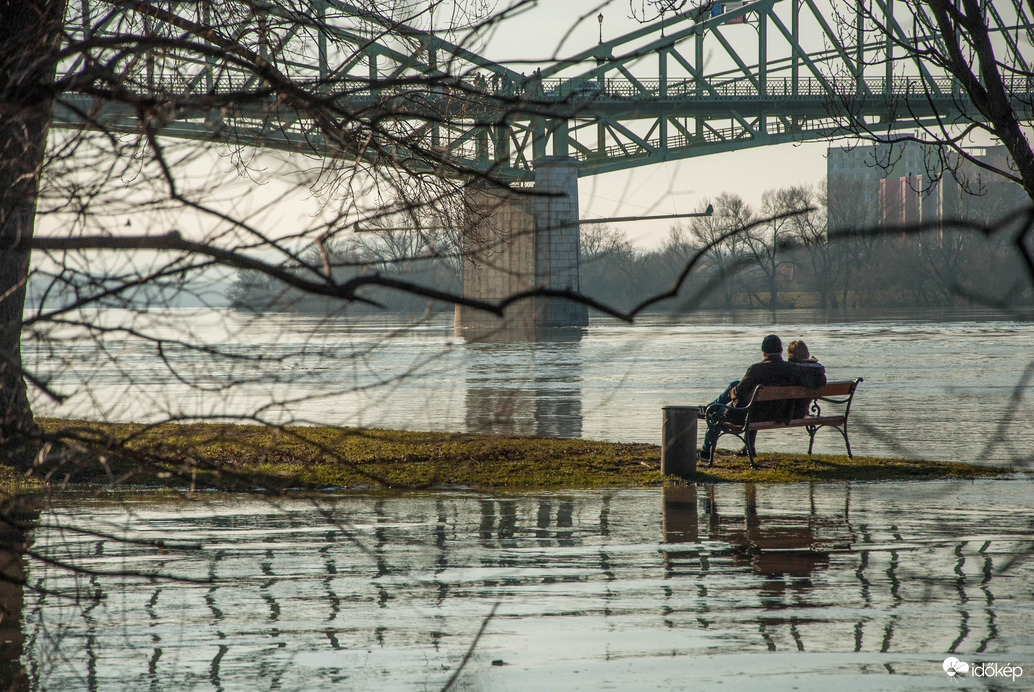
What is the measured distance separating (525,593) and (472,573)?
50 centimetres

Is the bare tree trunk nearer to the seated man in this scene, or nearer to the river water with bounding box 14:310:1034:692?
the river water with bounding box 14:310:1034:692

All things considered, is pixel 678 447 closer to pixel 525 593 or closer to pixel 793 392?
pixel 793 392

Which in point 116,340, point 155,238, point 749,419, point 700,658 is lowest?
point 700,658

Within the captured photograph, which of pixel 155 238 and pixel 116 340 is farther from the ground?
pixel 155 238

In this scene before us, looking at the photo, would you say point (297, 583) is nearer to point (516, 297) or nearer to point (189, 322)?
point (189, 322)

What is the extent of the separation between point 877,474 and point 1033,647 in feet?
14.5

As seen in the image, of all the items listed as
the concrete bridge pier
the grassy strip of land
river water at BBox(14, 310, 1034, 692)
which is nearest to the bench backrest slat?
the grassy strip of land

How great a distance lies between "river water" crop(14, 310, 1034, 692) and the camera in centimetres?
315

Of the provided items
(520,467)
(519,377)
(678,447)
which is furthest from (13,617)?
(519,377)

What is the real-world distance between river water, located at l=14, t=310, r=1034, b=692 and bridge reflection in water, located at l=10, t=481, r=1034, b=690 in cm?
2

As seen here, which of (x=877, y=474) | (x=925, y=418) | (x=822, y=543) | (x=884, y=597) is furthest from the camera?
(x=925, y=418)

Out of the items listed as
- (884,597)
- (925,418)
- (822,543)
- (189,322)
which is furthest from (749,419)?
(189,322)

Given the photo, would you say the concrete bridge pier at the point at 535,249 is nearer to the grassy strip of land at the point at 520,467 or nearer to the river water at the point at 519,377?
the river water at the point at 519,377

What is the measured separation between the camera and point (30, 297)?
2996 millimetres
